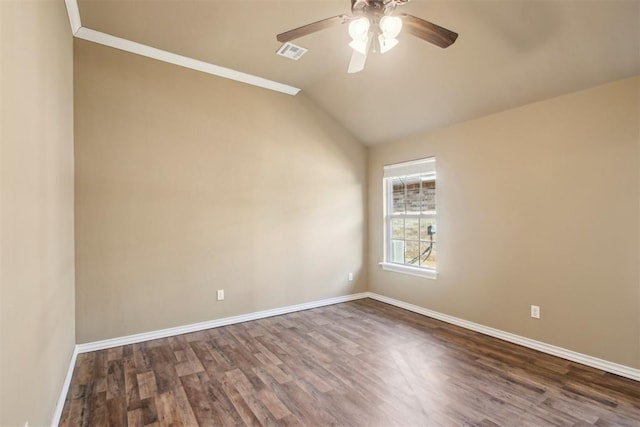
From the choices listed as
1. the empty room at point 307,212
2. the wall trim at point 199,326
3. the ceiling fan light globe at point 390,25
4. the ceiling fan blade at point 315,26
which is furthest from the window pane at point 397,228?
the ceiling fan blade at point 315,26

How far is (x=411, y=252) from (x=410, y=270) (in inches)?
10.5

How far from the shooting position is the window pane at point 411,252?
14.2ft

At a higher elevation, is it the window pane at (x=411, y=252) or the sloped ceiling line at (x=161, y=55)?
the sloped ceiling line at (x=161, y=55)

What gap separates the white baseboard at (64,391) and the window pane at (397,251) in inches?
151

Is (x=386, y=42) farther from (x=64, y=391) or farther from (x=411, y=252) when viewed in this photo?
(x=64, y=391)

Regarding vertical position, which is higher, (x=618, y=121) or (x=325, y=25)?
(x=325, y=25)

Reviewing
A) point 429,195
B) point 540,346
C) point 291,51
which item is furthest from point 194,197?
point 540,346

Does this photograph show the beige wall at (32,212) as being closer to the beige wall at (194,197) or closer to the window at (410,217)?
the beige wall at (194,197)

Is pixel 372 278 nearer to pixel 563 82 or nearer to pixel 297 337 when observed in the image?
pixel 297 337

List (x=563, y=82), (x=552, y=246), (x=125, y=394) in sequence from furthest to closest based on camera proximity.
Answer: (x=552, y=246) → (x=563, y=82) → (x=125, y=394)

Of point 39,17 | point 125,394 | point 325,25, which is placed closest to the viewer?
point 39,17

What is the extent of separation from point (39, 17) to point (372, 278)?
4.52 meters

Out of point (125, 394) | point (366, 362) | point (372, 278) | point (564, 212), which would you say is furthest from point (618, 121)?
point (125, 394)

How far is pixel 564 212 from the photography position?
2859 millimetres
